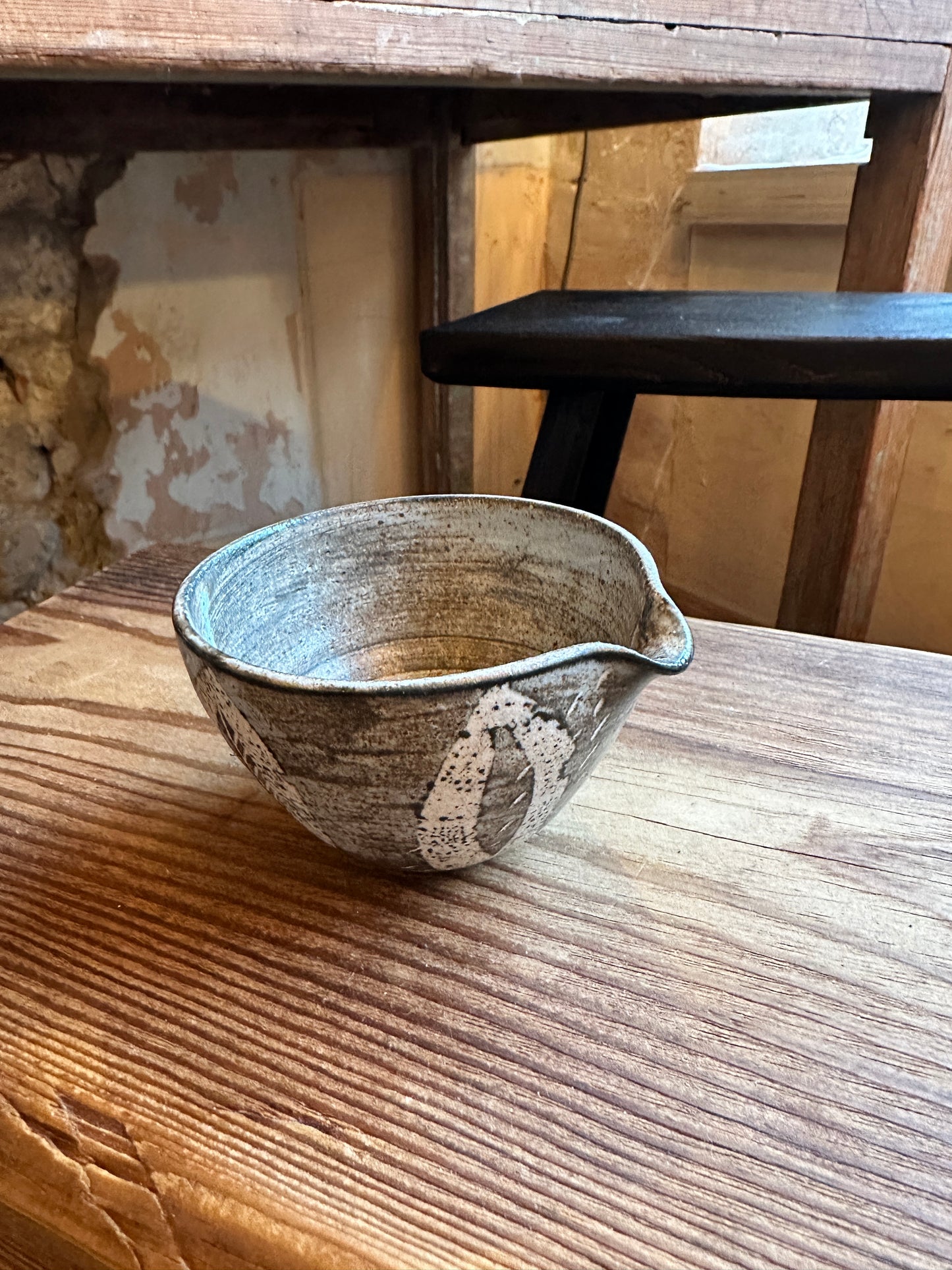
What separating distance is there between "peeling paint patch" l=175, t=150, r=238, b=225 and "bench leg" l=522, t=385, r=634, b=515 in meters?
0.54

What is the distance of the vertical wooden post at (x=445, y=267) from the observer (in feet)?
4.36

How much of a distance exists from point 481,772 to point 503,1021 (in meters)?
0.10

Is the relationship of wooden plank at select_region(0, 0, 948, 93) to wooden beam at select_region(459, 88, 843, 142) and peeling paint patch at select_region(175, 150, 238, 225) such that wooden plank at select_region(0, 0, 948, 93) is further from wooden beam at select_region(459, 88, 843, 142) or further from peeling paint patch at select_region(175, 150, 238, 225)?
peeling paint patch at select_region(175, 150, 238, 225)

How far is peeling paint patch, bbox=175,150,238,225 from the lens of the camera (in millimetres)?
1109

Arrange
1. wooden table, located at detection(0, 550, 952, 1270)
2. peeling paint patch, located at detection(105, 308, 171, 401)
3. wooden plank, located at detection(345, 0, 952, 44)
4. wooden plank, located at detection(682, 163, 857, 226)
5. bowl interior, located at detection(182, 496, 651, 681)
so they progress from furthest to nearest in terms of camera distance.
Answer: wooden plank, located at detection(682, 163, 857, 226)
peeling paint patch, located at detection(105, 308, 171, 401)
wooden plank, located at detection(345, 0, 952, 44)
bowl interior, located at detection(182, 496, 651, 681)
wooden table, located at detection(0, 550, 952, 1270)

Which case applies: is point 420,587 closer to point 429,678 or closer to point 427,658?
point 427,658

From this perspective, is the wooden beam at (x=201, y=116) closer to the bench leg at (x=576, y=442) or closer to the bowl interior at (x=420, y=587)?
the bench leg at (x=576, y=442)

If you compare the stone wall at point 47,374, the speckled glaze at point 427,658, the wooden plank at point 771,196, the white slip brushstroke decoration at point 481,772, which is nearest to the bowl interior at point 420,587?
the speckled glaze at point 427,658

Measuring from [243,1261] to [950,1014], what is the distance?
10.7 inches

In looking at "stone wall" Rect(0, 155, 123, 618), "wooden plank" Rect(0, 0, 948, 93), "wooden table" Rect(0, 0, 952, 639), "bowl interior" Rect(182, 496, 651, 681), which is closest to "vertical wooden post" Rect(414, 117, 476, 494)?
"wooden table" Rect(0, 0, 952, 639)

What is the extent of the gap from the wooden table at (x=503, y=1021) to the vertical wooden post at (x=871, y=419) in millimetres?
582

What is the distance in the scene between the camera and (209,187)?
113 cm

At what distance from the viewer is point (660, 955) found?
Answer: 0.39 meters

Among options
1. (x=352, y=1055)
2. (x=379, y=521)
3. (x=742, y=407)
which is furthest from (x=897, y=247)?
(x=352, y=1055)
